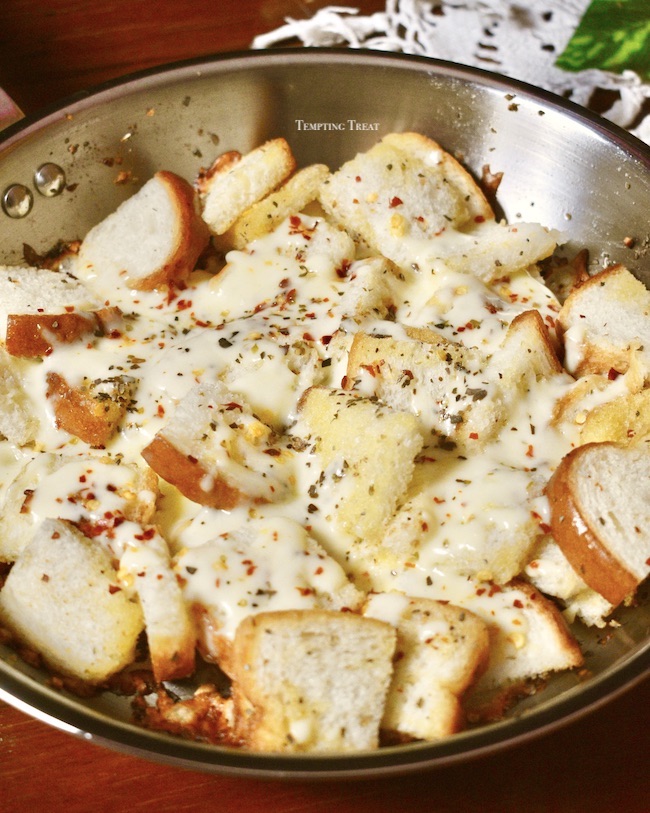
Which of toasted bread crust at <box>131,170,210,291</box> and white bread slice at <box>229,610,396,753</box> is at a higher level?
toasted bread crust at <box>131,170,210,291</box>

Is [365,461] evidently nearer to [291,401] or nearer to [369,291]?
[291,401]

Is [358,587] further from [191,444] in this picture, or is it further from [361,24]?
[361,24]

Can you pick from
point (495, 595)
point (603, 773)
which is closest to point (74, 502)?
point (495, 595)

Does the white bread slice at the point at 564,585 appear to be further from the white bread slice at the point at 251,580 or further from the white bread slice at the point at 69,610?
the white bread slice at the point at 69,610

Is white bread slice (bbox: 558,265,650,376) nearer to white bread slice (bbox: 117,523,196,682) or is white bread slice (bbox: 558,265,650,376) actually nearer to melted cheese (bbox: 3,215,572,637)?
melted cheese (bbox: 3,215,572,637)

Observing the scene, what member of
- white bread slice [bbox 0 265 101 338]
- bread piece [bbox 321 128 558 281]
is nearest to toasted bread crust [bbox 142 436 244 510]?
white bread slice [bbox 0 265 101 338]

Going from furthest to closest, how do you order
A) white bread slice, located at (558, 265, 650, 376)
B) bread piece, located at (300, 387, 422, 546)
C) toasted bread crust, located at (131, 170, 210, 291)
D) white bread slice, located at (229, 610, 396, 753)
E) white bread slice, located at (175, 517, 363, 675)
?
→ 1. toasted bread crust, located at (131, 170, 210, 291)
2. white bread slice, located at (558, 265, 650, 376)
3. bread piece, located at (300, 387, 422, 546)
4. white bread slice, located at (175, 517, 363, 675)
5. white bread slice, located at (229, 610, 396, 753)

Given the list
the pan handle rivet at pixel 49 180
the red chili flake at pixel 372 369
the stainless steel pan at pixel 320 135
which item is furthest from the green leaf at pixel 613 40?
the pan handle rivet at pixel 49 180

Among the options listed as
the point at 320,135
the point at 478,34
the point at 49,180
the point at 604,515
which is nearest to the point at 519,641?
the point at 604,515
